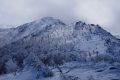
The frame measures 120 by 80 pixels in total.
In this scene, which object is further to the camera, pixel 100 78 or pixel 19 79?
pixel 19 79

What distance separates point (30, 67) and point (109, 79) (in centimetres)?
6240

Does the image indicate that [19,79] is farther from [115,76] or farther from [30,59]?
[115,76]

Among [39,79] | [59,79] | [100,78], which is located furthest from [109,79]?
[39,79]

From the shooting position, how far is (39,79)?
17138 centimetres

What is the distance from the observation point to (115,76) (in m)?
161

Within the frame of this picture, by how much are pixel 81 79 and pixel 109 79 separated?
14.2m

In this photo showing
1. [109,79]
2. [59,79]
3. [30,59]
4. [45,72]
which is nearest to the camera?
[109,79]

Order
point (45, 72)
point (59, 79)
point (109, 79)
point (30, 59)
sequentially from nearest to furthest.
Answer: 1. point (109, 79)
2. point (59, 79)
3. point (45, 72)
4. point (30, 59)

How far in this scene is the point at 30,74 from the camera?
18662 centimetres

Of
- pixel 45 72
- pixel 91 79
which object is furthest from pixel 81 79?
pixel 45 72

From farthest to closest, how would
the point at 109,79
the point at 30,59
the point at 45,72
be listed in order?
the point at 30,59 → the point at 45,72 → the point at 109,79

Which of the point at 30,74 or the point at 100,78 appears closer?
the point at 100,78

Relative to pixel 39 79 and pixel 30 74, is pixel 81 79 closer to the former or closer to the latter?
pixel 39 79

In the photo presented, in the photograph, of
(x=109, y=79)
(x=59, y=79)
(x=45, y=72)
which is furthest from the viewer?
(x=45, y=72)
